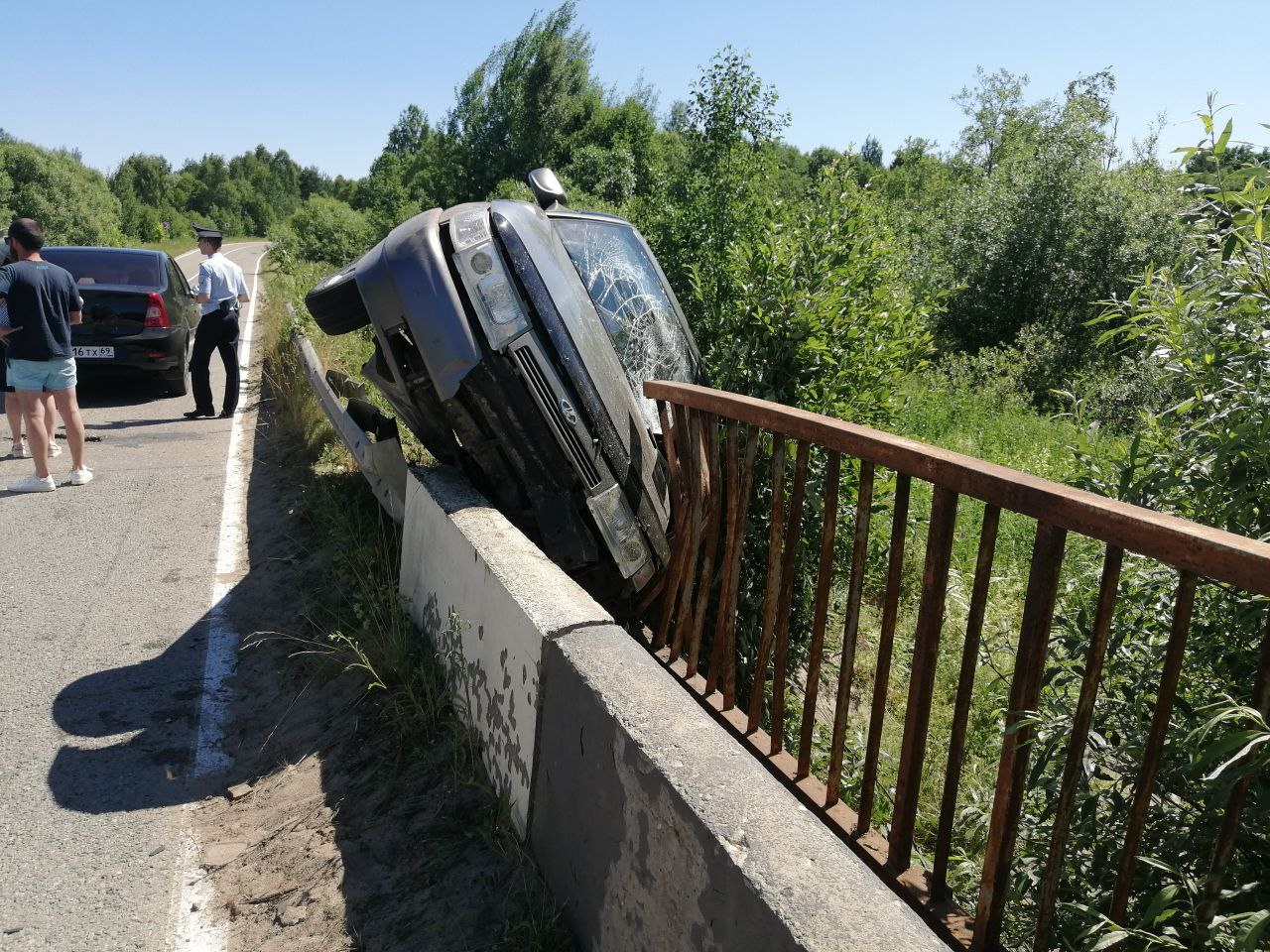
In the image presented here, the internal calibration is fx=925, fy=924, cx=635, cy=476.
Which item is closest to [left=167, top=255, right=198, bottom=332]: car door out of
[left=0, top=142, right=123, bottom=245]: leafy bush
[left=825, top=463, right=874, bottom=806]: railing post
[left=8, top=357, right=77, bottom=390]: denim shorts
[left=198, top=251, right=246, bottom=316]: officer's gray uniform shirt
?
[left=198, top=251, right=246, bottom=316]: officer's gray uniform shirt

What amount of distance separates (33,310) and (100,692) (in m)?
4.07

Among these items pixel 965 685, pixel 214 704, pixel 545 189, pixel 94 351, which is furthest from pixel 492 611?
pixel 94 351

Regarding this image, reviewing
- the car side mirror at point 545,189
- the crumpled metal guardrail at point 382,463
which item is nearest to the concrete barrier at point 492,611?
the crumpled metal guardrail at point 382,463

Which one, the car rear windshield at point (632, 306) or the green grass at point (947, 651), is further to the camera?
the car rear windshield at point (632, 306)

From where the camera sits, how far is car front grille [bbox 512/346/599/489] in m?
4.16

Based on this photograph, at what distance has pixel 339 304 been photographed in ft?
15.9

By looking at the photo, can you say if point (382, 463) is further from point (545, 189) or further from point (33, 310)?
point (33, 310)

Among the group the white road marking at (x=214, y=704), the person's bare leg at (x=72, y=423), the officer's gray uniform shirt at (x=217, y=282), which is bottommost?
the white road marking at (x=214, y=704)

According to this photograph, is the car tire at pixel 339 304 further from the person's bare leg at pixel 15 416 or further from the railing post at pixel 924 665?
the person's bare leg at pixel 15 416

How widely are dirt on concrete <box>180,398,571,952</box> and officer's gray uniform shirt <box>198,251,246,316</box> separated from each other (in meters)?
6.20

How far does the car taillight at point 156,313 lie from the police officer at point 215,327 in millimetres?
732

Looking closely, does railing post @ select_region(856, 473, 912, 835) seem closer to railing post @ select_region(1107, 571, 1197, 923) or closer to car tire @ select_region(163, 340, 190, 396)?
railing post @ select_region(1107, 571, 1197, 923)

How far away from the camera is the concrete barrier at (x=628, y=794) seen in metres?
1.93

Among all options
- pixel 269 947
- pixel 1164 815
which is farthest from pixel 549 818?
pixel 1164 815
